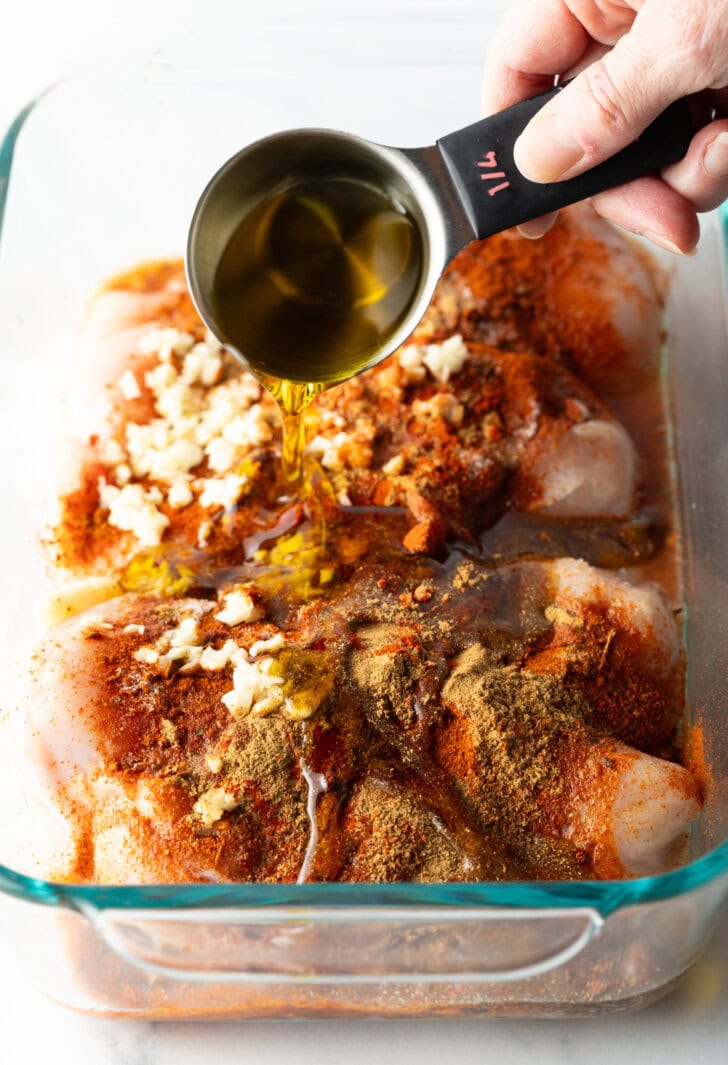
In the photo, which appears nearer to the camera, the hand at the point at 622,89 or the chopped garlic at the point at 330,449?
the hand at the point at 622,89

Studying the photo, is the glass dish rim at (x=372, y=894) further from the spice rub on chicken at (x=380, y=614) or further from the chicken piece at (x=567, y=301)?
the chicken piece at (x=567, y=301)

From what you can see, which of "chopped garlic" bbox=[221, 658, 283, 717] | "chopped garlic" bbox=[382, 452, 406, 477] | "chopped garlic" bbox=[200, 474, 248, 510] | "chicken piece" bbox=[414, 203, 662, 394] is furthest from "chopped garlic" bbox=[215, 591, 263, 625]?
"chicken piece" bbox=[414, 203, 662, 394]

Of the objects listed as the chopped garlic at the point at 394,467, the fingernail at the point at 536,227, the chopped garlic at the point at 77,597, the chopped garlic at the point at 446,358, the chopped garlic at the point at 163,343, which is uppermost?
the fingernail at the point at 536,227

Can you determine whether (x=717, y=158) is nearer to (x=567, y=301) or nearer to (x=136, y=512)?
(x=567, y=301)

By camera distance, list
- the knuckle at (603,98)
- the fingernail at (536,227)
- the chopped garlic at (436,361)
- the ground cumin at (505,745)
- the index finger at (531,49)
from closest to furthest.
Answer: the knuckle at (603,98), the ground cumin at (505,745), the index finger at (531,49), the fingernail at (536,227), the chopped garlic at (436,361)

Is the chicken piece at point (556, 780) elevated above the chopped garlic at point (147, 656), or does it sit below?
below

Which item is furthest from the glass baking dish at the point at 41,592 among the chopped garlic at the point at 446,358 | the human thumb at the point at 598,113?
the human thumb at the point at 598,113

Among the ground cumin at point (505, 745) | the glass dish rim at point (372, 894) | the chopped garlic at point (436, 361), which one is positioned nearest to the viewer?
the glass dish rim at point (372, 894)
